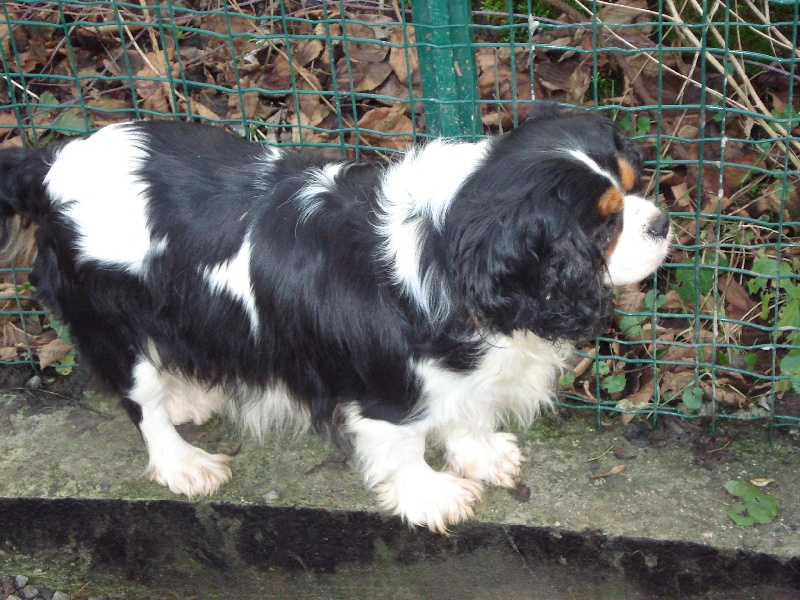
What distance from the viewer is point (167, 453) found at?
3467 mm

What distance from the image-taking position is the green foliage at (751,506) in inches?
123

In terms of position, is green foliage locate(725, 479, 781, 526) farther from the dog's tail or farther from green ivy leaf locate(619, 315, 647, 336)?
the dog's tail

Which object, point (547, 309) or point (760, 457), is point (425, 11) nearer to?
point (547, 309)

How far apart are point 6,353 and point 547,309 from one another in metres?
2.52

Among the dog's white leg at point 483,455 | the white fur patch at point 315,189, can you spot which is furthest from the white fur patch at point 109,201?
the dog's white leg at point 483,455

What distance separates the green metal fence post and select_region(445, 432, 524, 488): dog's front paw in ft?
3.51

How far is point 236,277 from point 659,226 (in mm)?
1240

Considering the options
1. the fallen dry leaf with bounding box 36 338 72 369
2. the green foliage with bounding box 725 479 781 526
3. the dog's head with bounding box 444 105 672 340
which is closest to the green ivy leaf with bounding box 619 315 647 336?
the green foliage with bounding box 725 479 781 526

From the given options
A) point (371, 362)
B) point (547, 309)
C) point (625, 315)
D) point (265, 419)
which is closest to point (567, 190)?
point (547, 309)

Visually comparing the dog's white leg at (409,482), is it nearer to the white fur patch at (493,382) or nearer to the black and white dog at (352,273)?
the black and white dog at (352,273)

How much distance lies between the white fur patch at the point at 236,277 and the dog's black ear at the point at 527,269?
2.27 ft

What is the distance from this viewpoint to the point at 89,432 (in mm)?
3756

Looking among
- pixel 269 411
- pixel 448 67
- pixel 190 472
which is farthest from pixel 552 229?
pixel 190 472

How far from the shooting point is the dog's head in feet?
8.27
